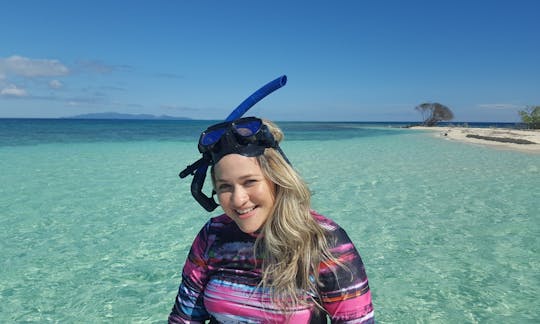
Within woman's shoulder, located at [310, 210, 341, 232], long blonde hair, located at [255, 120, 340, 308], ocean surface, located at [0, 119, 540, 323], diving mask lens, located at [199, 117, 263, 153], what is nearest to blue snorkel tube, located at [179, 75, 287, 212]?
diving mask lens, located at [199, 117, 263, 153]

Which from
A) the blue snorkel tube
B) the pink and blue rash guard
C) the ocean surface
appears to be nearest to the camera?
the pink and blue rash guard

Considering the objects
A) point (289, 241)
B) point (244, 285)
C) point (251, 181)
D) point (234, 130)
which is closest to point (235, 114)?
point (234, 130)

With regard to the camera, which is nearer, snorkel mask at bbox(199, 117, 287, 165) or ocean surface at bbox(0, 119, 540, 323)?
snorkel mask at bbox(199, 117, 287, 165)

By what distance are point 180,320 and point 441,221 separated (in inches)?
265

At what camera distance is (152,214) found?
320 inches

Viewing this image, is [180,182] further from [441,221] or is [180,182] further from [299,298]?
[299,298]

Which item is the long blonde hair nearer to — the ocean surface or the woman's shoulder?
the woman's shoulder

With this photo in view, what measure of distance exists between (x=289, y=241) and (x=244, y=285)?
1.00ft

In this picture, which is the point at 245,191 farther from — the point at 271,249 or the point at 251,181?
the point at 271,249

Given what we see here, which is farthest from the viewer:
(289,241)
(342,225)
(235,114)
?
(342,225)

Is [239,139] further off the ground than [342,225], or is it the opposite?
[239,139]

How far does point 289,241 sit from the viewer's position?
170 cm

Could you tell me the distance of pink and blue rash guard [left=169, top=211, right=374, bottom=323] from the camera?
1641mm

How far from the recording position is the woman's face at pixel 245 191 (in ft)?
5.58
